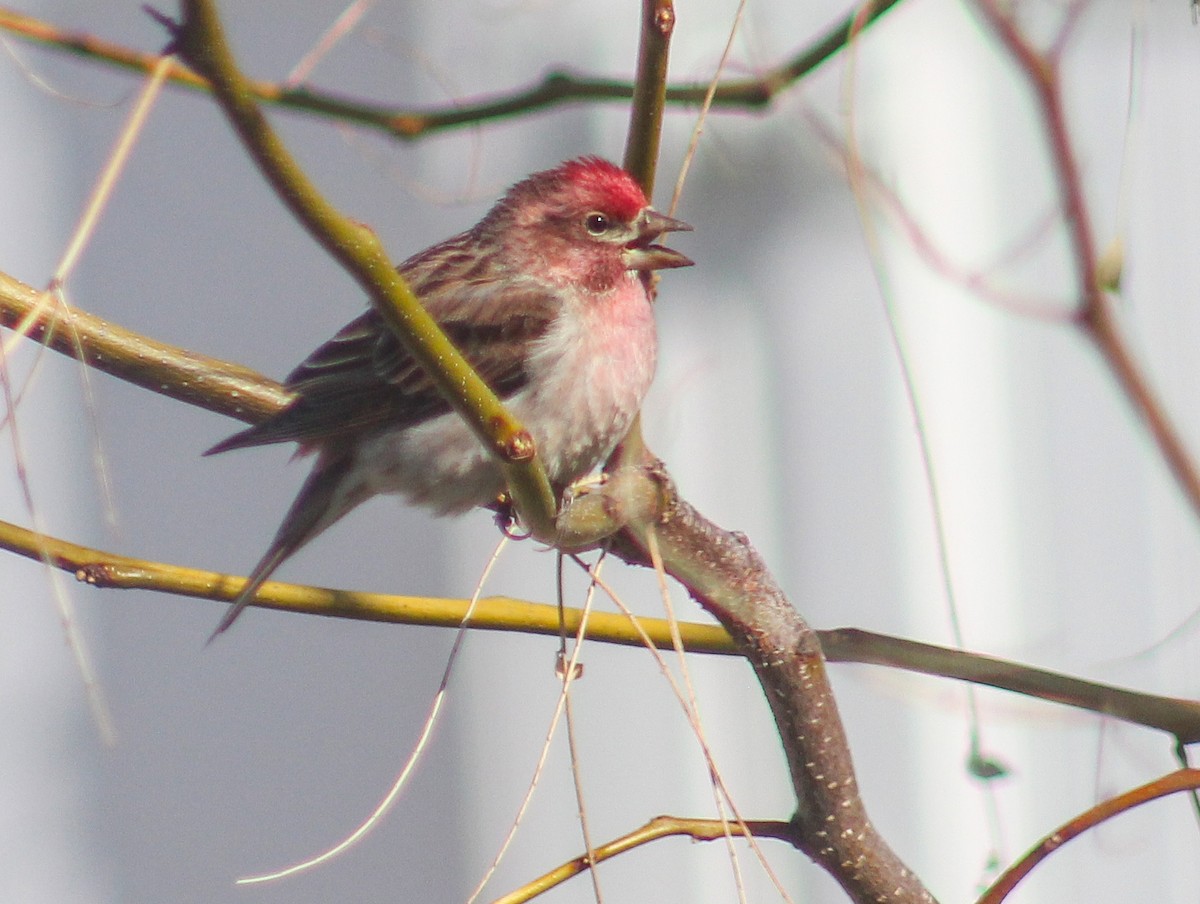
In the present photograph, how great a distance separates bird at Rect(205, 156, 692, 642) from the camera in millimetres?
2783

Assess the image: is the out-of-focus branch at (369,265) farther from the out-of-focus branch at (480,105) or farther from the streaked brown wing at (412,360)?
the streaked brown wing at (412,360)

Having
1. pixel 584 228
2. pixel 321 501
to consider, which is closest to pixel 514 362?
pixel 584 228

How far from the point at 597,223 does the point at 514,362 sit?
1.35ft

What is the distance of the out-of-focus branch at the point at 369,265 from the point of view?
2.97 ft

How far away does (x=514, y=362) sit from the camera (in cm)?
290

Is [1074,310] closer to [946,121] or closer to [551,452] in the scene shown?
[551,452]

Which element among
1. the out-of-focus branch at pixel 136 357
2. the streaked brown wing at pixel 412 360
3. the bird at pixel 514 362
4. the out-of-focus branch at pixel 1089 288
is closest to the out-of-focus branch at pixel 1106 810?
the out-of-focus branch at pixel 1089 288

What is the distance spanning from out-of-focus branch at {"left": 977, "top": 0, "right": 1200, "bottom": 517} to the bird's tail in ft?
6.54

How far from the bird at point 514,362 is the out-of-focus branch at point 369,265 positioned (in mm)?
1289

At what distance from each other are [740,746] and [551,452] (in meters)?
2.69

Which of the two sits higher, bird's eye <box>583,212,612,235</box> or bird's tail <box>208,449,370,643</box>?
bird's eye <box>583,212,612,235</box>

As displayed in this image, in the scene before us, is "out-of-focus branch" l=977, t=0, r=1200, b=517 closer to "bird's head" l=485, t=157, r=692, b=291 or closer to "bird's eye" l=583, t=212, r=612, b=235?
"bird's head" l=485, t=157, r=692, b=291

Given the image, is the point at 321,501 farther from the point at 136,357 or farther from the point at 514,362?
the point at 136,357

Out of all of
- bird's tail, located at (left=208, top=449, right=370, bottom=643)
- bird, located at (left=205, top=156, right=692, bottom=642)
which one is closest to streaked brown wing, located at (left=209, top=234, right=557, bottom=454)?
bird, located at (left=205, top=156, right=692, bottom=642)
